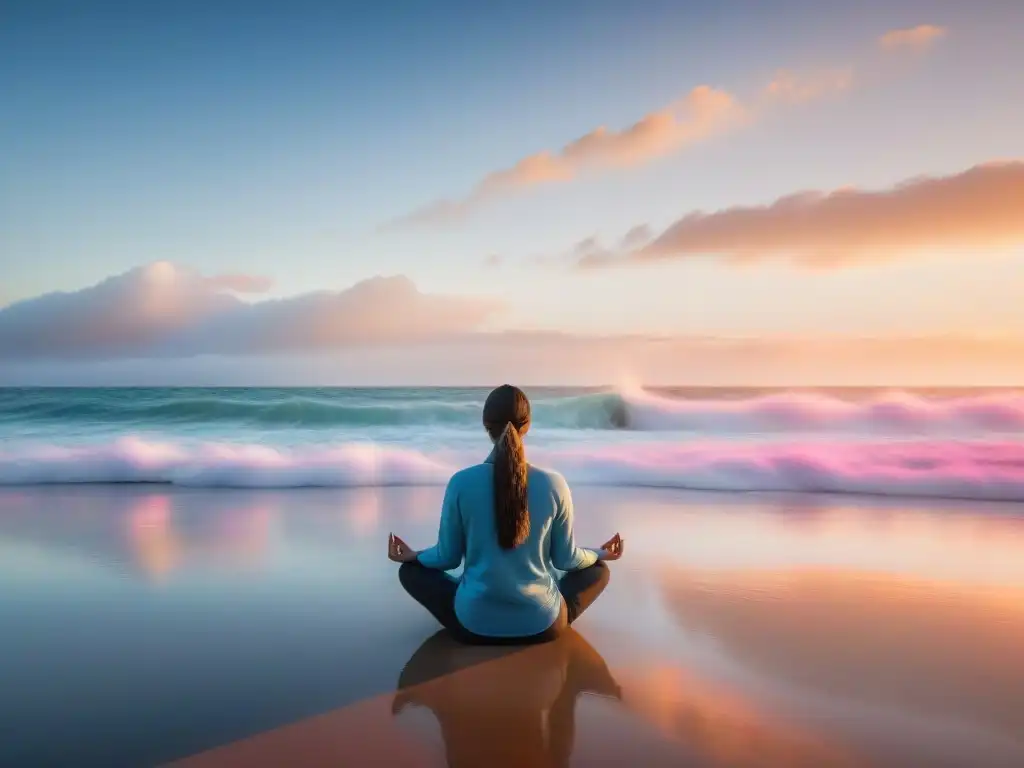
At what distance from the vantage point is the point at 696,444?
330 inches

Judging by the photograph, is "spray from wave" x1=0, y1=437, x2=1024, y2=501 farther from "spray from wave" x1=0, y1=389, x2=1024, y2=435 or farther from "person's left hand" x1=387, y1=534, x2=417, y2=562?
"spray from wave" x1=0, y1=389, x2=1024, y2=435

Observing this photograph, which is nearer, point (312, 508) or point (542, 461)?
point (312, 508)

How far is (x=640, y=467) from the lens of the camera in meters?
7.02

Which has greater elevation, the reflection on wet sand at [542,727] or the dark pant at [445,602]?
the dark pant at [445,602]

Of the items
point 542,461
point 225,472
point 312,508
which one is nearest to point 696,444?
point 542,461

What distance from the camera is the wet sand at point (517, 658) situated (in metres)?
1.84

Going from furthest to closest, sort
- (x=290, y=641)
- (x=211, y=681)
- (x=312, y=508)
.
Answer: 1. (x=312, y=508)
2. (x=290, y=641)
3. (x=211, y=681)

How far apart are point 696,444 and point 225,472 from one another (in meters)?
5.53

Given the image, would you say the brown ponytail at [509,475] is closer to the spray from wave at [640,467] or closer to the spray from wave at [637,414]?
the spray from wave at [640,467]

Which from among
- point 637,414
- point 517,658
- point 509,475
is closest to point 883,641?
point 517,658

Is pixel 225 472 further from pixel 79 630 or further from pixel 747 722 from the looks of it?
pixel 747 722

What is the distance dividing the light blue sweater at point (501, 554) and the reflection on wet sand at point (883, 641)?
797 mm

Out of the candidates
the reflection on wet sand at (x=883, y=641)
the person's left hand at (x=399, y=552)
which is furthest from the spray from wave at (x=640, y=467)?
the person's left hand at (x=399, y=552)

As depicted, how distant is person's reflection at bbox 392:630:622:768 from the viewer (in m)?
1.81
